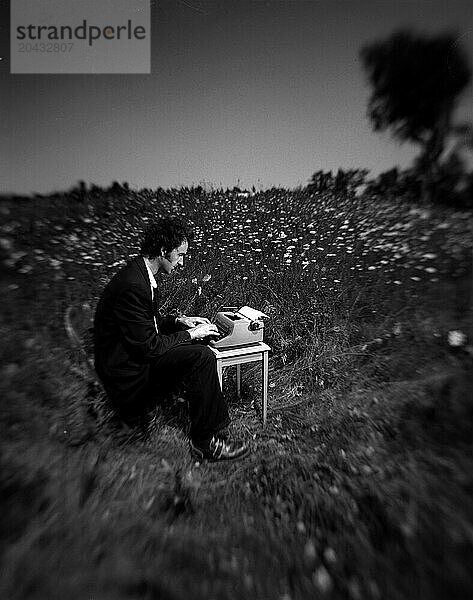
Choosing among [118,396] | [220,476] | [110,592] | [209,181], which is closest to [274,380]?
[220,476]

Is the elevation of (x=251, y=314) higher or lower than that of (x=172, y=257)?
lower

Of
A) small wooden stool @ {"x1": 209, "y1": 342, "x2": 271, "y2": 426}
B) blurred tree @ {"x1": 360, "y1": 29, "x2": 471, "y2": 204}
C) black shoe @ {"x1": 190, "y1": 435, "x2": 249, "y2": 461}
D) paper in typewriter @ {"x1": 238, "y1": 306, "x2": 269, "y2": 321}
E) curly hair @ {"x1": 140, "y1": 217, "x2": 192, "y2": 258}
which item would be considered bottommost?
black shoe @ {"x1": 190, "y1": 435, "x2": 249, "y2": 461}

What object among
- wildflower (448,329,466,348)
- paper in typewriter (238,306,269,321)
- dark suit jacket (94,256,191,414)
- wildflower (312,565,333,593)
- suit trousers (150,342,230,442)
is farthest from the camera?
wildflower (448,329,466,348)

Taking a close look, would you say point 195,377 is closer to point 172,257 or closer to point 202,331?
point 202,331

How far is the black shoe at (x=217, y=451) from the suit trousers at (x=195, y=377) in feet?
0.37

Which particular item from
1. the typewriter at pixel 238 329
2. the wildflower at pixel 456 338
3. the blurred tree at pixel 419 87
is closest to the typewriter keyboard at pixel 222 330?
the typewriter at pixel 238 329

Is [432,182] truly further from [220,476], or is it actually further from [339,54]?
[220,476]

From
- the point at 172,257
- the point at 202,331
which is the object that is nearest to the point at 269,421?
the point at 202,331

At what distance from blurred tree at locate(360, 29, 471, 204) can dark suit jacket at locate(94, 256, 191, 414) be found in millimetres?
1803

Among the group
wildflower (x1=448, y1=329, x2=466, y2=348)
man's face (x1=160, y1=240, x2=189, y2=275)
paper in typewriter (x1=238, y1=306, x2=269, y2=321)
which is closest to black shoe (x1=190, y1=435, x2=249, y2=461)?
paper in typewriter (x1=238, y1=306, x2=269, y2=321)

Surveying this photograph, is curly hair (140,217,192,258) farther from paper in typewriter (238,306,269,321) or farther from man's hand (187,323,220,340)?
paper in typewriter (238,306,269,321)

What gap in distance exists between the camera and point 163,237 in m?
1.99

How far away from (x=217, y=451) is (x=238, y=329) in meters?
0.59

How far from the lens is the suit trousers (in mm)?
1960
